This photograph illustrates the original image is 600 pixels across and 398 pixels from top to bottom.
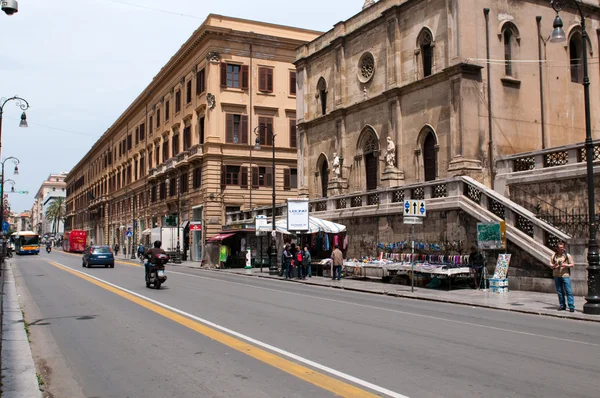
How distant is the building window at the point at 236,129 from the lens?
50800 mm

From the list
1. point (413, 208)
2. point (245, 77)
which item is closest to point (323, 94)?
point (245, 77)

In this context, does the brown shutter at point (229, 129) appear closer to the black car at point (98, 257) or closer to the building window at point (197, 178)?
the building window at point (197, 178)

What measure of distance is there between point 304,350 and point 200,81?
46236mm

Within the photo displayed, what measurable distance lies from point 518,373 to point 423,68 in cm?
2479

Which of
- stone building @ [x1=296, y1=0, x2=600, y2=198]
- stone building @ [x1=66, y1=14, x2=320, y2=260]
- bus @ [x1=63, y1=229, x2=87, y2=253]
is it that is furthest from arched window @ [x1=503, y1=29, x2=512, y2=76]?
bus @ [x1=63, y1=229, x2=87, y2=253]

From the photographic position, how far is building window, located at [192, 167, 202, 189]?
5175 cm

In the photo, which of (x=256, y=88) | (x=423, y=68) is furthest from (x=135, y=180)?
(x=423, y=68)

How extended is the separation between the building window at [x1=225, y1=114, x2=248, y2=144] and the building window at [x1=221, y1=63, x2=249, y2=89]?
2.80 metres

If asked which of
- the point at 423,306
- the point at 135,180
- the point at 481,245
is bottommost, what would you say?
the point at 423,306

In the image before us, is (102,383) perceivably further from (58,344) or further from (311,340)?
(311,340)

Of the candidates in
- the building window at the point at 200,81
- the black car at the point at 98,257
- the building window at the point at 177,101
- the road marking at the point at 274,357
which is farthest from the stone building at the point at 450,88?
the building window at the point at 177,101

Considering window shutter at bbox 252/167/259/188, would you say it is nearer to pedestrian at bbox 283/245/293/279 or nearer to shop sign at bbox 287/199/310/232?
pedestrian at bbox 283/245/293/279

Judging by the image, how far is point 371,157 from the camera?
34.4 meters

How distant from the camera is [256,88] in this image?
52.4 m
